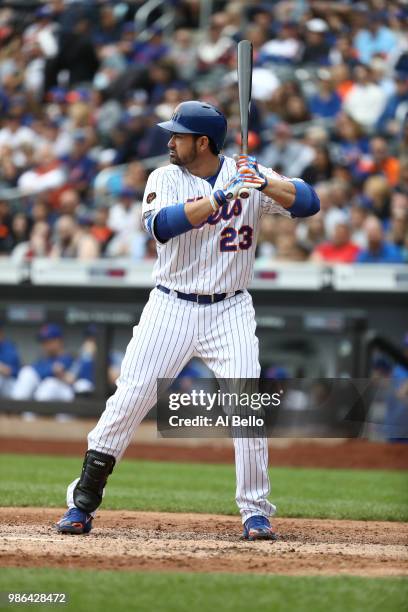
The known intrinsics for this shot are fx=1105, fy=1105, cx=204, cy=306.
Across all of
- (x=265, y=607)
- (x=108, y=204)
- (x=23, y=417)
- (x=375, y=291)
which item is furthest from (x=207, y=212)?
(x=108, y=204)

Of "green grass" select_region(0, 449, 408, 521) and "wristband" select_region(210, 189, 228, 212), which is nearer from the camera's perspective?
"wristband" select_region(210, 189, 228, 212)

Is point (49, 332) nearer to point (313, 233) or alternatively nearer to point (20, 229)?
point (20, 229)

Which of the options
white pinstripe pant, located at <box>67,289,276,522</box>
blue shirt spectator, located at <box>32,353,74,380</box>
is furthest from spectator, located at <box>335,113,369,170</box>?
white pinstripe pant, located at <box>67,289,276,522</box>

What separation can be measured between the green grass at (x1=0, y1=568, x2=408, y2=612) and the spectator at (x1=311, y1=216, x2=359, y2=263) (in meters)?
6.86

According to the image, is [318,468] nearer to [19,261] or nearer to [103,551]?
[19,261]

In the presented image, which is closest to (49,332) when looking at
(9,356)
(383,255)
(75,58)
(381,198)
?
(9,356)

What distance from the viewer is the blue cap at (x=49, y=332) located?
10.8 meters

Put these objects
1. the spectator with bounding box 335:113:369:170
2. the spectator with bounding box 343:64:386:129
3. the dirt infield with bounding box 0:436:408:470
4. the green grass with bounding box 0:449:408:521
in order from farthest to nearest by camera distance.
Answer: the spectator with bounding box 343:64:386:129, the spectator with bounding box 335:113:369:170, the dirt infield with bounding box 0:436:408:470, the green grass with bounding box 0:449:408:521

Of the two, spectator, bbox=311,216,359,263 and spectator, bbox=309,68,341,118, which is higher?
spectator, bbox=309,68,341,118

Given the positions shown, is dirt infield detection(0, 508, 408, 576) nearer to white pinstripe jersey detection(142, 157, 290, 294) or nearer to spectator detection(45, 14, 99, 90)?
white pinstripe jersey detection(142, 157, 290, 294)

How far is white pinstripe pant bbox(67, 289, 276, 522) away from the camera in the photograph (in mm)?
4719

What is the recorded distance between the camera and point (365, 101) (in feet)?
39.6

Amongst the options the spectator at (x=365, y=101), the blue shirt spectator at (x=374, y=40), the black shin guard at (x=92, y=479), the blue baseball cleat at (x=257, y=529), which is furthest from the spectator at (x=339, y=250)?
the black shin guard at (x=92, y=479)

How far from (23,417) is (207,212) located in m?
6.81
